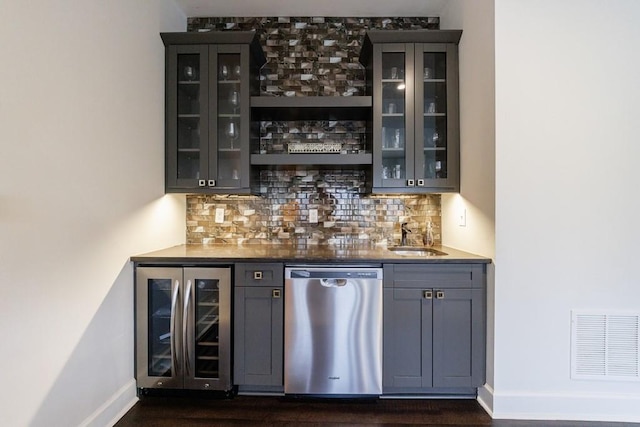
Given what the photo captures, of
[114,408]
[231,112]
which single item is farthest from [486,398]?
[231,112]

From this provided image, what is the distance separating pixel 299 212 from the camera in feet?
9.70

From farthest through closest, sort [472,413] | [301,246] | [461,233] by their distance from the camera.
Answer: [301,246], [461,233], [472,413]

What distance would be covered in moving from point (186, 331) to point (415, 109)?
2.29 meters

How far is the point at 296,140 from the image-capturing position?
2.96 metres

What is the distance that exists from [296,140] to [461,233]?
1.59m

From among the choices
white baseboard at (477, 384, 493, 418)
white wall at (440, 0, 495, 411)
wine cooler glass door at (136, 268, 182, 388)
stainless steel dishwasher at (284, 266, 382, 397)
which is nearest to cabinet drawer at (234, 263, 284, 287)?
stainless steel dishwasher at (284, 266, 382, 397)

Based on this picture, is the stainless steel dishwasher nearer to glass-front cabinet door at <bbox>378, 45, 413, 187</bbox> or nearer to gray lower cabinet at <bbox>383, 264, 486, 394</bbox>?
gray lower cabinet at <bbox>383, 264, 486, 394</bbox>

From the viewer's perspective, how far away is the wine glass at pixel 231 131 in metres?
2.60

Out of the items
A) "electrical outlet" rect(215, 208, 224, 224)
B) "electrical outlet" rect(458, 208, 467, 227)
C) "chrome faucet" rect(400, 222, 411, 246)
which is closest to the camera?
"electrical outlet" rect(458, 208, 467, 227)

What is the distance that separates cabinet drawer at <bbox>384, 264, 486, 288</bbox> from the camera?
7.07ft

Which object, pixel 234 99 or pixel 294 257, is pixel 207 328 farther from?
pixel 234 99
